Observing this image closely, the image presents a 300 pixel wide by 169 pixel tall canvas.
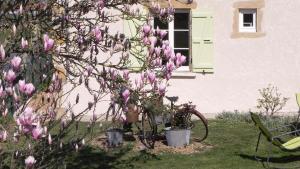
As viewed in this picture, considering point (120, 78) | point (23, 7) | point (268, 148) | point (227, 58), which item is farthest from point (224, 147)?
point (23, 7)

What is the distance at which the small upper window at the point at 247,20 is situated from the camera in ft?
43.0

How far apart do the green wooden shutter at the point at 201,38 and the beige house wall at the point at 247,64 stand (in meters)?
0.19

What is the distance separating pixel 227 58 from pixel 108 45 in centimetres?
894

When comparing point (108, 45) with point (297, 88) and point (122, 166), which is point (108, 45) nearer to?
point (122, 166)

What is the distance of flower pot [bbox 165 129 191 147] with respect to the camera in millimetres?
8819

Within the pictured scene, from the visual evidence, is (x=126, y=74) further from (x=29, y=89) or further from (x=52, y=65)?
(x=29, y=89)

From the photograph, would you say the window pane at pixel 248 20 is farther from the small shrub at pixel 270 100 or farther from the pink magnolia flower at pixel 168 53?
the pink magnolia flower at pixel 168 53

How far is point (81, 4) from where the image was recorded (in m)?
4.41

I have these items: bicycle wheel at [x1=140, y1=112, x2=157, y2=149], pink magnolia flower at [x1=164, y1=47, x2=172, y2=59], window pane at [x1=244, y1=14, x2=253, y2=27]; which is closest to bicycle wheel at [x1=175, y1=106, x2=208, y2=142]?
bicycle wheel at [x1=140, y1=112, x2=157, y2=149]

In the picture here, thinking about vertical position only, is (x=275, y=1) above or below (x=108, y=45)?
above

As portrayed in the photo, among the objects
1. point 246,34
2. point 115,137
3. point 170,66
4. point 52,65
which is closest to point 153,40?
point 170,66

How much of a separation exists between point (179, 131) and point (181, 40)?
480 centimetres

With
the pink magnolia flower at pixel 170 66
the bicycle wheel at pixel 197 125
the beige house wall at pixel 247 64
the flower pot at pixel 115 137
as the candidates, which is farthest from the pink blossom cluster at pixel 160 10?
Result: the beige house wall at pixel 247 64

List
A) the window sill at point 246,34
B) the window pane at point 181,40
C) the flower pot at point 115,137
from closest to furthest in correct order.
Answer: the flower pot at point 115,137 → the window sill at point 246,34 → the window pane at point 181,40
